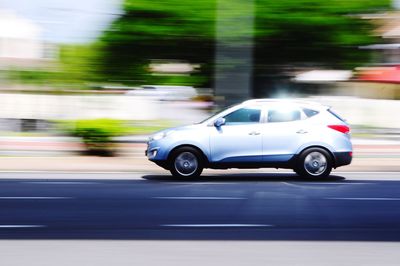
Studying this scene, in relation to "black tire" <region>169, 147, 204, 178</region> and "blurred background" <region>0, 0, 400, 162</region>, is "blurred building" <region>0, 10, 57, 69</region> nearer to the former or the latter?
"blurred background" <region>0, 0, 400, 162</region>

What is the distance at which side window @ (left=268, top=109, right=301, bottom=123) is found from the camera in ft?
44.9

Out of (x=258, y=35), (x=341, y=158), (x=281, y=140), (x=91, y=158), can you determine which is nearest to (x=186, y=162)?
(x=281, y=140)

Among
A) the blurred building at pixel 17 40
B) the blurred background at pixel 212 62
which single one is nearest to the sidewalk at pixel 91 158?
the blurred background at pixel 212 62

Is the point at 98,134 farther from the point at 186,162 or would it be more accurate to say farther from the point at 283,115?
the point at 283,115

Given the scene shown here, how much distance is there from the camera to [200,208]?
10.2 metres

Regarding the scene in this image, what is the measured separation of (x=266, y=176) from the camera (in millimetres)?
15023

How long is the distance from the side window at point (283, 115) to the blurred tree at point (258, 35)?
12.6 m

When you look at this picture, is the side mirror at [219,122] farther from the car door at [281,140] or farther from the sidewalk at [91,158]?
the sidewalk at [91,158]

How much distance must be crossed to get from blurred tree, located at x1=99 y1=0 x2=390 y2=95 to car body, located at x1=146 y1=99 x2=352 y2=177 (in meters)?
12.7

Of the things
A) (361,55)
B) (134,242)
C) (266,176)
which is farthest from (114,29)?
(134,242)

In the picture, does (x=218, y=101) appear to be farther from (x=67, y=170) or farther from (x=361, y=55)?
(x=67, y=170)

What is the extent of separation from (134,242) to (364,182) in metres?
7.51

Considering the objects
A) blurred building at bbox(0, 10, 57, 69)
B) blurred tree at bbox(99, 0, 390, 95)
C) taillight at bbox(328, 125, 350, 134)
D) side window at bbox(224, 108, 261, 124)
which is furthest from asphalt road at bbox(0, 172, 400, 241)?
blurred building at bbox(0, 10, 57, 69)
